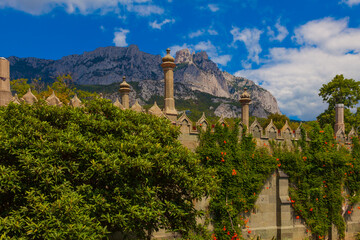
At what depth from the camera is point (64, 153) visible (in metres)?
8.59

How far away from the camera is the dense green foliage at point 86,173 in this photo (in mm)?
7621

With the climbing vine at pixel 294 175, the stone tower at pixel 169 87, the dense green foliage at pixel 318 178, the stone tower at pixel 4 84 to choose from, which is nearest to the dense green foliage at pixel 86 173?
the climbing vine at pixel 294 175

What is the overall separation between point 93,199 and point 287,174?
1360 centimetres

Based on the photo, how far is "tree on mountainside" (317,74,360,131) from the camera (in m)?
34.2

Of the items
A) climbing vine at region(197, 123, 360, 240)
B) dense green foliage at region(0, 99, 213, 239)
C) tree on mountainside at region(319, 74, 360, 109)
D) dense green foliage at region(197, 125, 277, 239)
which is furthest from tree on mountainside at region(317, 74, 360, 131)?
dense green foliage at region(0, 99, 213, 239)

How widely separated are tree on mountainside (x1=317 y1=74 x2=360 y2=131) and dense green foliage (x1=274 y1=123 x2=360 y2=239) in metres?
17.8

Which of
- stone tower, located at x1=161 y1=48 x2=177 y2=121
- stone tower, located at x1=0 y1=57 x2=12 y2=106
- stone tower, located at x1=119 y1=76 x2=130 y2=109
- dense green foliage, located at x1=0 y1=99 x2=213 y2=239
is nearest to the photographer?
dense green foliage, located at x1=0 y1=99 x2=213 y2=239

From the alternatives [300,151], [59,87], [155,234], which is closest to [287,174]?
[300,151]

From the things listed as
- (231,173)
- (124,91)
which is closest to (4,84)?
(124,91)

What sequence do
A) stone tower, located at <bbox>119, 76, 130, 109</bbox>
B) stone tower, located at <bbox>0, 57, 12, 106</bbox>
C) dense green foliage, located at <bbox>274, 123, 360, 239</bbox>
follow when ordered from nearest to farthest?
stone tower, located at <bbox>0, 57, 12, 106</bbox> < dense green foliage, located at <bbox>274, 123, 360, 239</bbox> < stone tower, located at <bbox>119, 76, 130, 109</bbox>

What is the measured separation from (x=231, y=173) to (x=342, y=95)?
2673cm

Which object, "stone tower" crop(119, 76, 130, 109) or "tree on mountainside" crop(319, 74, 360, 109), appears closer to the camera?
"stone tower" crop(119, 76, 130, 109)

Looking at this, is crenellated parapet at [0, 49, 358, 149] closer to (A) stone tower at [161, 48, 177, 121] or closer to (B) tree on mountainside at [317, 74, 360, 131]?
(A) stone tower at [161, 48, 177, 121]

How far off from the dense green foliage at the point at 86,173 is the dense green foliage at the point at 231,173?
4461mm
